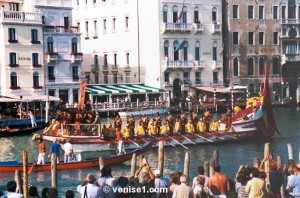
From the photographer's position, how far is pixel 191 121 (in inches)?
946

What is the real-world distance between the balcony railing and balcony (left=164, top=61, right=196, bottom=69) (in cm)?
201

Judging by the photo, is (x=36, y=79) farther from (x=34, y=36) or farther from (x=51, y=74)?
(x=34, y=36)

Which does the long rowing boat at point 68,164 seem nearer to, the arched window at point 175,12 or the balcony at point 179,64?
the balcony at point 179,64

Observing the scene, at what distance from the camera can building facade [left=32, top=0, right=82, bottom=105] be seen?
1436 inches

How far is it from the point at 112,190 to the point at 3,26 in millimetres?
27161

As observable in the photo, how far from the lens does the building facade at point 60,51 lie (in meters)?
36.5

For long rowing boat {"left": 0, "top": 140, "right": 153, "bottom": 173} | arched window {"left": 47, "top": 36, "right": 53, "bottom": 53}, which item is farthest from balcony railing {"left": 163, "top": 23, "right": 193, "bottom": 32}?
long rowing boat {"left": 0, "top": 140, "right": 153, "bottom": 173}

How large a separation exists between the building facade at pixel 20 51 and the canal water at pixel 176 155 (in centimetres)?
857

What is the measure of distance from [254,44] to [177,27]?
667cm

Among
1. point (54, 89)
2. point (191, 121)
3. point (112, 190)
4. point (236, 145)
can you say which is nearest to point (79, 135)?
point (191, 121)

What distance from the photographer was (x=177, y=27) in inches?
1650

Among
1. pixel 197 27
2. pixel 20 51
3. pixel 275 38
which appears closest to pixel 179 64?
pixel 197 27

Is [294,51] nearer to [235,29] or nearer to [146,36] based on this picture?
[235,29]

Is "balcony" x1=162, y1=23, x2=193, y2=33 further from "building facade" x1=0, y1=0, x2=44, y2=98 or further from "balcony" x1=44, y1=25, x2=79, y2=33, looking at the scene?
"building facade" x1=0, y1=0, x2=44, y2=98
